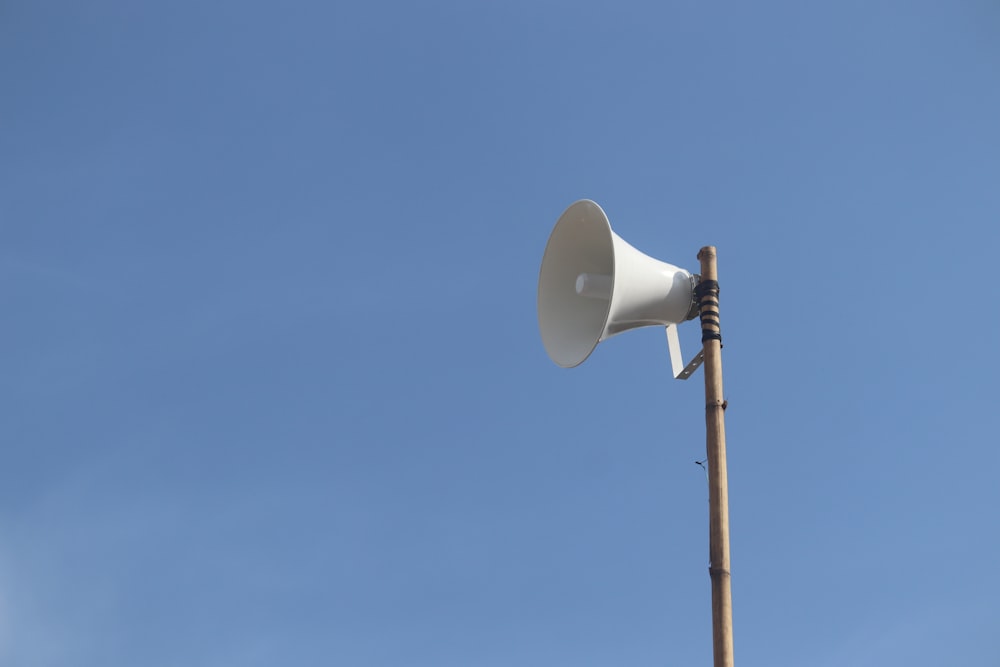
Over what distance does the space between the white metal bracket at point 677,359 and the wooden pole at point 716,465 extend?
20 centimetres

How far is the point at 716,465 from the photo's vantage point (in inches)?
262

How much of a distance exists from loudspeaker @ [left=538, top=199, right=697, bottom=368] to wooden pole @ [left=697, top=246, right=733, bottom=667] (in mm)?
202

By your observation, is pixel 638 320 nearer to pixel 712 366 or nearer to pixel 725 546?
pixel 712 366

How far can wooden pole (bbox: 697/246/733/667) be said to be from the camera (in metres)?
6.30

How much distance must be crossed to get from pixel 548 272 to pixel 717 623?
2.83 metres

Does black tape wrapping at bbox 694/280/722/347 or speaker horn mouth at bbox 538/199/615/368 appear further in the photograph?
speaker horn mouth at bbox 538/199/615/368

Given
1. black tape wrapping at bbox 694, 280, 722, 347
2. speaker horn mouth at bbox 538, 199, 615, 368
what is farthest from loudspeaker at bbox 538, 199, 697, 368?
black tape wrapping at bbox 694, 280, 722, 347

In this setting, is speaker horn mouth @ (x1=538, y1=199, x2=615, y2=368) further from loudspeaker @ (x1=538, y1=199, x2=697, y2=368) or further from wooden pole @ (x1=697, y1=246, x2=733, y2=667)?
wooden pole @ (x1=697, y1=246, x2=733, y2=667)

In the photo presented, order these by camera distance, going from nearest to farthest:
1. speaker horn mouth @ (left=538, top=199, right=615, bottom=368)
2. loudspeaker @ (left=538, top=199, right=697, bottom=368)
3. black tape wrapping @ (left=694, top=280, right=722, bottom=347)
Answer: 1. black tape wrapping @ (left=694, top=280, right=722, bottom=347)
2. loudspeaker @ (left=538, top=199, right=697, bottom=368)
3. speaker horn mouth @ (left=538, top=199, right=615, bottom=368)

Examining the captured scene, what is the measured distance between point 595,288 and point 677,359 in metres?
0.74

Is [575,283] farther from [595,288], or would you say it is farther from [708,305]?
[708,305]

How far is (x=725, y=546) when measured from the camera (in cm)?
648

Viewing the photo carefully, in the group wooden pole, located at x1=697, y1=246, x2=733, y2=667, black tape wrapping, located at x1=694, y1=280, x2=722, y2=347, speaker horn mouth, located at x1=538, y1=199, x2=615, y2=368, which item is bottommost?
wooden pole, located at x1=697, y1=246, x2=733, y2=667

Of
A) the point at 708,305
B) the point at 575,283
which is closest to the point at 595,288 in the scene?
the point at 575,283
